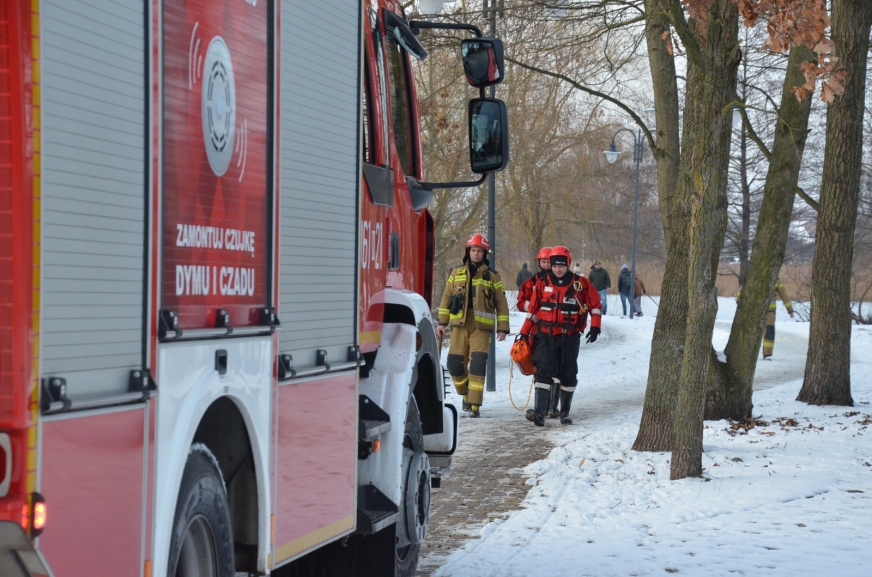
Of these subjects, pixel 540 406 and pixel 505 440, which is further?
pixel 540 406

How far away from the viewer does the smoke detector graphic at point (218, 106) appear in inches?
129

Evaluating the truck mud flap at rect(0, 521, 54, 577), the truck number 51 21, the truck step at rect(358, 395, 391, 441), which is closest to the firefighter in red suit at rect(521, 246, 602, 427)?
the truck number 51 21

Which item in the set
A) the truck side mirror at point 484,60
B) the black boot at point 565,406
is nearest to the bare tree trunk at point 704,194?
the truck side mirror at point 484,60

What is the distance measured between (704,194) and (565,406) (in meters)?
4.55

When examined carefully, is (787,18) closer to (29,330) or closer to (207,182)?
(207,182)

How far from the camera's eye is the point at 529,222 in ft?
106

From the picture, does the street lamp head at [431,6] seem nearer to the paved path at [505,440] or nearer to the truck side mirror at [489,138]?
the paved path at [505,440]

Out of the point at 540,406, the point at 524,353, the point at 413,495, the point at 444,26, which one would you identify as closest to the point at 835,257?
the point at 524,353

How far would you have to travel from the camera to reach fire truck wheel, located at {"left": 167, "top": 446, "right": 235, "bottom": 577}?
10.3 feet

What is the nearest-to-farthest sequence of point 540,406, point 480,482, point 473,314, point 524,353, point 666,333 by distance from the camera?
point 480,482, point 666,333, point 540,406, point 524,353, point 473,314

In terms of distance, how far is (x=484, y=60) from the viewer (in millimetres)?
5520

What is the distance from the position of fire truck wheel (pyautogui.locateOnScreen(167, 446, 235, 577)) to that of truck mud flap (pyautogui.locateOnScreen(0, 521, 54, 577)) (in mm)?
696

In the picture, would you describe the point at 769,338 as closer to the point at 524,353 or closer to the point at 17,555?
the point at 524,353

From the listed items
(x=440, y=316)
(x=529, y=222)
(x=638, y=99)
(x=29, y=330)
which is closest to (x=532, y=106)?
(x=638, y=99)
